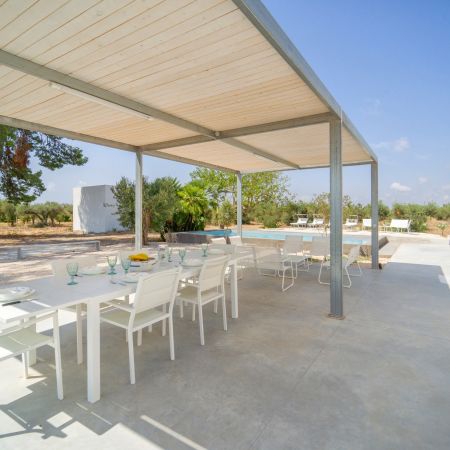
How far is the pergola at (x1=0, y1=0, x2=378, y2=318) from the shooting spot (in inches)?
77.7

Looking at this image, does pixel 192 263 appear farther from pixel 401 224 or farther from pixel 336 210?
pixel 401 224

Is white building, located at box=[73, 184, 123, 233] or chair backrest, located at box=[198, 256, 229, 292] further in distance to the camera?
white building, located at box=[73, 184, 123, 233]

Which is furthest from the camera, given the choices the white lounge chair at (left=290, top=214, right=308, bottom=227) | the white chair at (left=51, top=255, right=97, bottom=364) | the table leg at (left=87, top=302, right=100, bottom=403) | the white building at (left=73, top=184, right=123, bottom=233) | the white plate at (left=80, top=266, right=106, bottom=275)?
the white lounge chair at (left=290, top=214, right=308, bottom=227)

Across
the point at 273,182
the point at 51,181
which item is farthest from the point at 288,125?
the point at 273,182

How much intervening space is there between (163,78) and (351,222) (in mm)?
14489

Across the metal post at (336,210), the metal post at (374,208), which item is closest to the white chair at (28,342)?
the metal post at (336,210)

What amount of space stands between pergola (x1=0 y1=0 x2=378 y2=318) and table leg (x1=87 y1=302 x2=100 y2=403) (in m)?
1.96

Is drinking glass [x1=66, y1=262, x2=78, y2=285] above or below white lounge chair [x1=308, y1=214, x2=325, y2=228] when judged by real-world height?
below

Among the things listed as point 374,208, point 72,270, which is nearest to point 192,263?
point 72,270

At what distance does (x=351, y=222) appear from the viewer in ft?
50.8

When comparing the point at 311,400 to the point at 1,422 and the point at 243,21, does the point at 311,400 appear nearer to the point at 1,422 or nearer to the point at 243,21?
the point at 1,422

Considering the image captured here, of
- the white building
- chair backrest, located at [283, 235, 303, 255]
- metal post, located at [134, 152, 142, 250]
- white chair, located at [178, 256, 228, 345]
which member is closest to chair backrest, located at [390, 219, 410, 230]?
chair backrest, located at [283, 235, 303, 255]

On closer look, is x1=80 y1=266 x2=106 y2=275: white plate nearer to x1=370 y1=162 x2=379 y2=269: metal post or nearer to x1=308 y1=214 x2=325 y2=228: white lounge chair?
x1=370 y1=162 x2=379 y2=269: metal post

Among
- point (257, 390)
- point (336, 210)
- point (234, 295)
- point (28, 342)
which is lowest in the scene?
point (257, 390)
